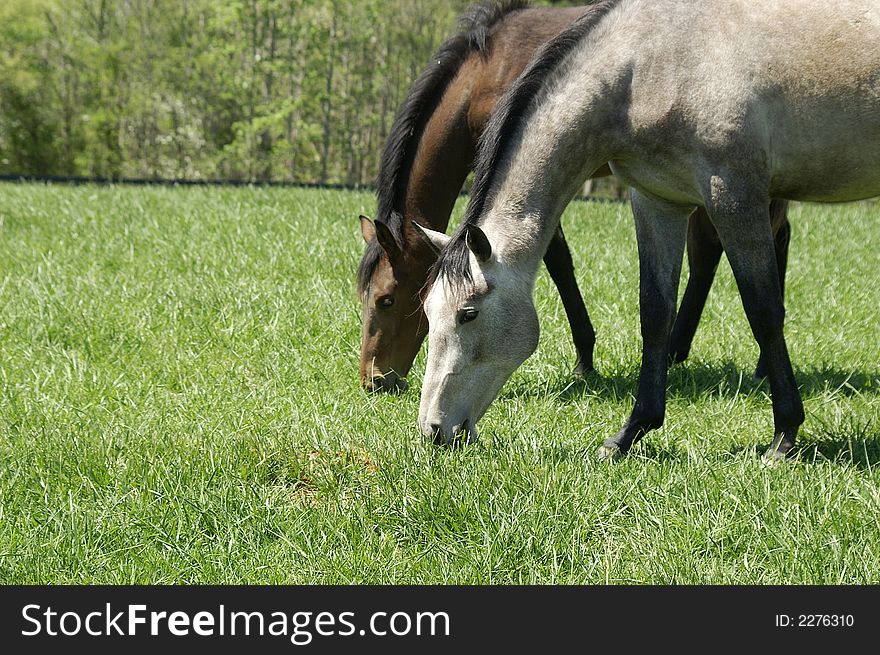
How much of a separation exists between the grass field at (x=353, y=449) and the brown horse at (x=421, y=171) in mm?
336

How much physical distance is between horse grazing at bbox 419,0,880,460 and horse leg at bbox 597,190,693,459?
1.01 feet

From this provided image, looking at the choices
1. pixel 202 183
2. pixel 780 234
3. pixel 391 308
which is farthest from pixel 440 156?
pixel 202 183

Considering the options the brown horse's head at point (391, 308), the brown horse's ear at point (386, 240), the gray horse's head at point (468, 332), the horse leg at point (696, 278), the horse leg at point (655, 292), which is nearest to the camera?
the gray horse's head at point (468, 332)

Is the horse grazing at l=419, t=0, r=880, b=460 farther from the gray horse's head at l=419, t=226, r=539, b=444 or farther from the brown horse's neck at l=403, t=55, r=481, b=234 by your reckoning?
the brown horse's neck at l=403, t=55, r=481, b=234

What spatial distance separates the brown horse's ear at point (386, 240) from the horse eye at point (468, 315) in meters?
1.16

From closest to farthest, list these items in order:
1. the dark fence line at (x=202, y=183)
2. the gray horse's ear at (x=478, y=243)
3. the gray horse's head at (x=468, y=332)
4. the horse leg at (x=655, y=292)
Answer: the gray horse's ear at (x=478, y=243) → the gray horse's head at (x=468, y=332) → the horse leg at (x=655, y=292) → the dark fence line at (x=202, y=183)

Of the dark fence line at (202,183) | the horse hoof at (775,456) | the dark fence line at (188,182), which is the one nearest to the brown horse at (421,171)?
the horse hoof at (775,456)

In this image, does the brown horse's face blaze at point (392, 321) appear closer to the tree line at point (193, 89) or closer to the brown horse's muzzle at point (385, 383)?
the brown horse's muzzle at point (385, 383)

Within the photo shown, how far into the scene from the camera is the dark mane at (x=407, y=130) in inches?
192

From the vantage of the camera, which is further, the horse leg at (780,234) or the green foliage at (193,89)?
the green foliage at (193,89)

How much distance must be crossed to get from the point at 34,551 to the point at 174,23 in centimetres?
2561

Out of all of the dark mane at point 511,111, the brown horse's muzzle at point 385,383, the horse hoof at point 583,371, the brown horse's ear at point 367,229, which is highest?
the dark mane at point 511,111

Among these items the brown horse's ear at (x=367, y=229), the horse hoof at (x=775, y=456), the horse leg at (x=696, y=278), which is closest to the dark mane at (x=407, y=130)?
the brown horse's ear at (x=367, y=229)

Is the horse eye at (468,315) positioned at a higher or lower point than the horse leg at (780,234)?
higher
